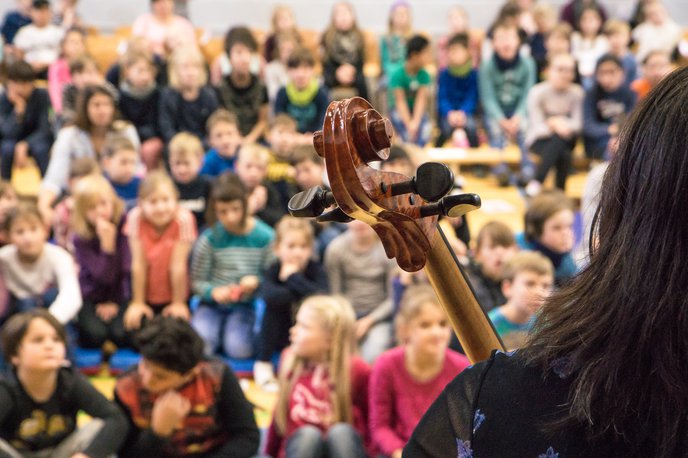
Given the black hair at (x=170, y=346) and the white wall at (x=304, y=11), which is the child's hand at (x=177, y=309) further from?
the white wall at (x=304, y=11)

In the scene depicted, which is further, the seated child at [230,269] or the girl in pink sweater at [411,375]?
the seated child at [230,269]

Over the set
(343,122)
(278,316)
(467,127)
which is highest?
(343,122)

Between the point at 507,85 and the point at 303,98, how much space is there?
1.25 meters

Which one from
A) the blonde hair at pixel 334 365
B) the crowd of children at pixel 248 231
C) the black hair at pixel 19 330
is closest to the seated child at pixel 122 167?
the crowd of children at pixel 248 231

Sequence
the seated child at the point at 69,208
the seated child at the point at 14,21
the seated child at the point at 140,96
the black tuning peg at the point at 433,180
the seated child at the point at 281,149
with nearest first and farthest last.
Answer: the black tuning peg at the point at 433,180, the seated child at the point at 69,208, the seated child at the point at 281,149, the seated child at the point at 140,96, the seated child at the point at 14,21

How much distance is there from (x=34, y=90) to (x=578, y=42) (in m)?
3.36

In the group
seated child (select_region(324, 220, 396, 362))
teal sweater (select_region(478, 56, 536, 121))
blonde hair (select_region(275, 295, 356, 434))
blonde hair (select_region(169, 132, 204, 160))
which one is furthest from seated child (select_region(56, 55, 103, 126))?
blonde hair (select_region(275, 295, 356, 434))

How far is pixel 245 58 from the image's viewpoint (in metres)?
5.14

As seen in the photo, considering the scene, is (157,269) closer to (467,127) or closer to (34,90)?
(34,90)

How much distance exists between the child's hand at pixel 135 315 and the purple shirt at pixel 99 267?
0.45 ft

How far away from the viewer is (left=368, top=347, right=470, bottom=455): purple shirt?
8.09 feet

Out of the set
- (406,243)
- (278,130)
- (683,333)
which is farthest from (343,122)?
(278,130)

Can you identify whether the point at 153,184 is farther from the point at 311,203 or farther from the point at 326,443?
the point at 311,203

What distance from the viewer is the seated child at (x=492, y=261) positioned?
3057 millimetres
